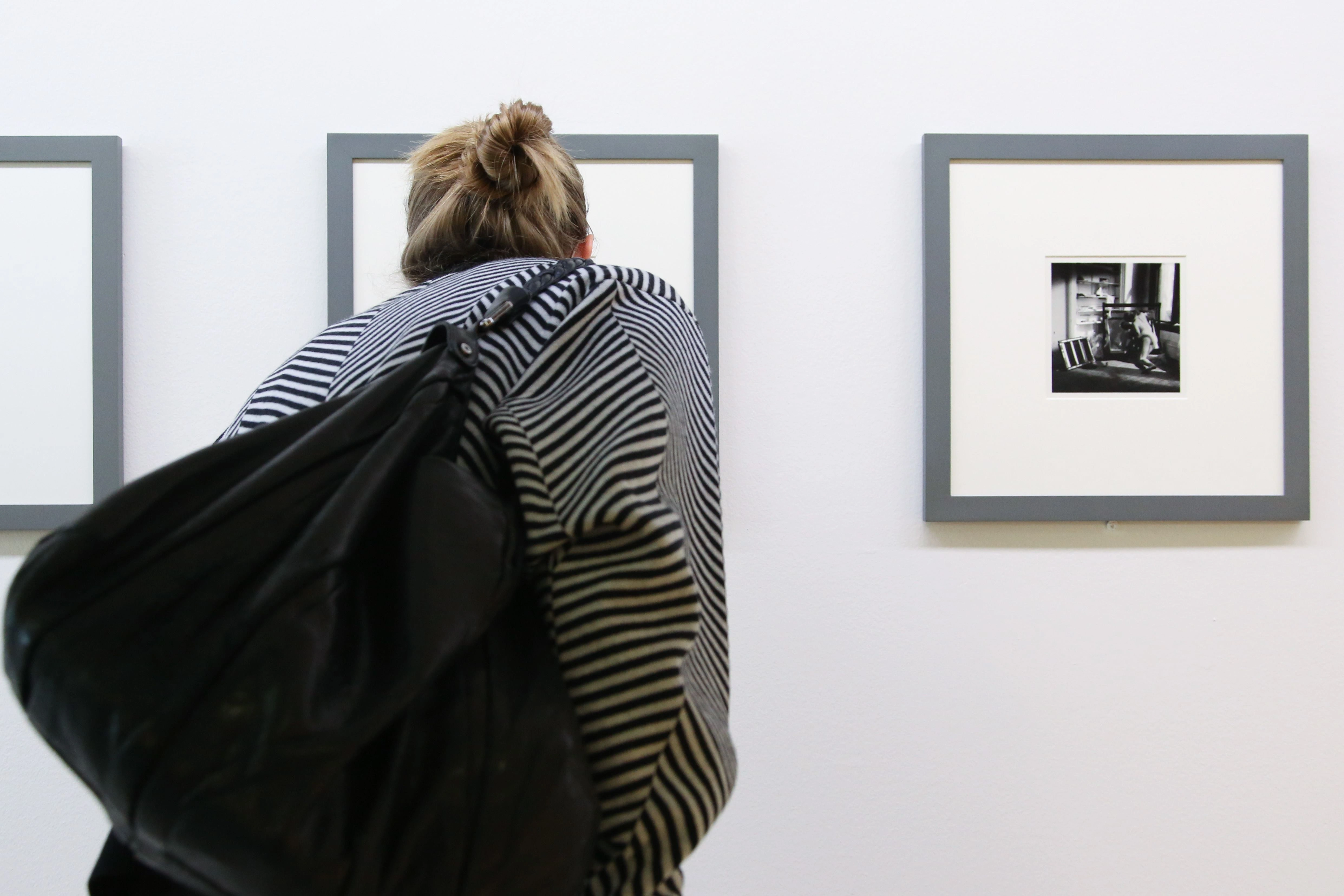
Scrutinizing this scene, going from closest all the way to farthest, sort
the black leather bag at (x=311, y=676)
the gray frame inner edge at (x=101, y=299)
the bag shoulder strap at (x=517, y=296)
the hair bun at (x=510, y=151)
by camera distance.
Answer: the black leather bag at (x=311, y=676)
the bag shoulder strap at (x=517, y=296)
the hair bun at (x=510, y=151)
the gray frame inner edge at (x=101, y=299)

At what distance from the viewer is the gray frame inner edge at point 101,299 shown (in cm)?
92

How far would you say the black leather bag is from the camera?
30 centimetres

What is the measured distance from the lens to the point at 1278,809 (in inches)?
38.6

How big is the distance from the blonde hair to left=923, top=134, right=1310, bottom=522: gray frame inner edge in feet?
1.65

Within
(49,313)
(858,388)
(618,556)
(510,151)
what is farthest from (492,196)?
(49,313)

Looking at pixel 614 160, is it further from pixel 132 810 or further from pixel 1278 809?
pixel 1278 809

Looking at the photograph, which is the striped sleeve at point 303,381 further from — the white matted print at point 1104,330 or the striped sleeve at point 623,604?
the white matted print at point 1104,330

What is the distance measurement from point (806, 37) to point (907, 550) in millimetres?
607

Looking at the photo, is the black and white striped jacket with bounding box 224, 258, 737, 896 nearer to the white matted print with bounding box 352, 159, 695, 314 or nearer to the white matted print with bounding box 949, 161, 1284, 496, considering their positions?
the white matted print with bounding box 352, 159, 695, 314

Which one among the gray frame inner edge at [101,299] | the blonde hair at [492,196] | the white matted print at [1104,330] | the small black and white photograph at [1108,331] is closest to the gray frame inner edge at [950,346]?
the white matted print at [1104,330]

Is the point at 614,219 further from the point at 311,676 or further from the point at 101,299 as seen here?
the point at 311,676

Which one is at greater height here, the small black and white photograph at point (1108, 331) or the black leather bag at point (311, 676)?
the small black and white photograph at point (1108, 331)

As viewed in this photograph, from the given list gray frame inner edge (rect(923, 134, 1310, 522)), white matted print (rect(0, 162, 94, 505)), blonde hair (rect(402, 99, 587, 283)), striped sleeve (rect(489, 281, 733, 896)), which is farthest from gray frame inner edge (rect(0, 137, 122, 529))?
gray frame inner edge (rect(923, 134, 1310, 522))

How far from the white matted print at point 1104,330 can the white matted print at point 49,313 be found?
98cm
